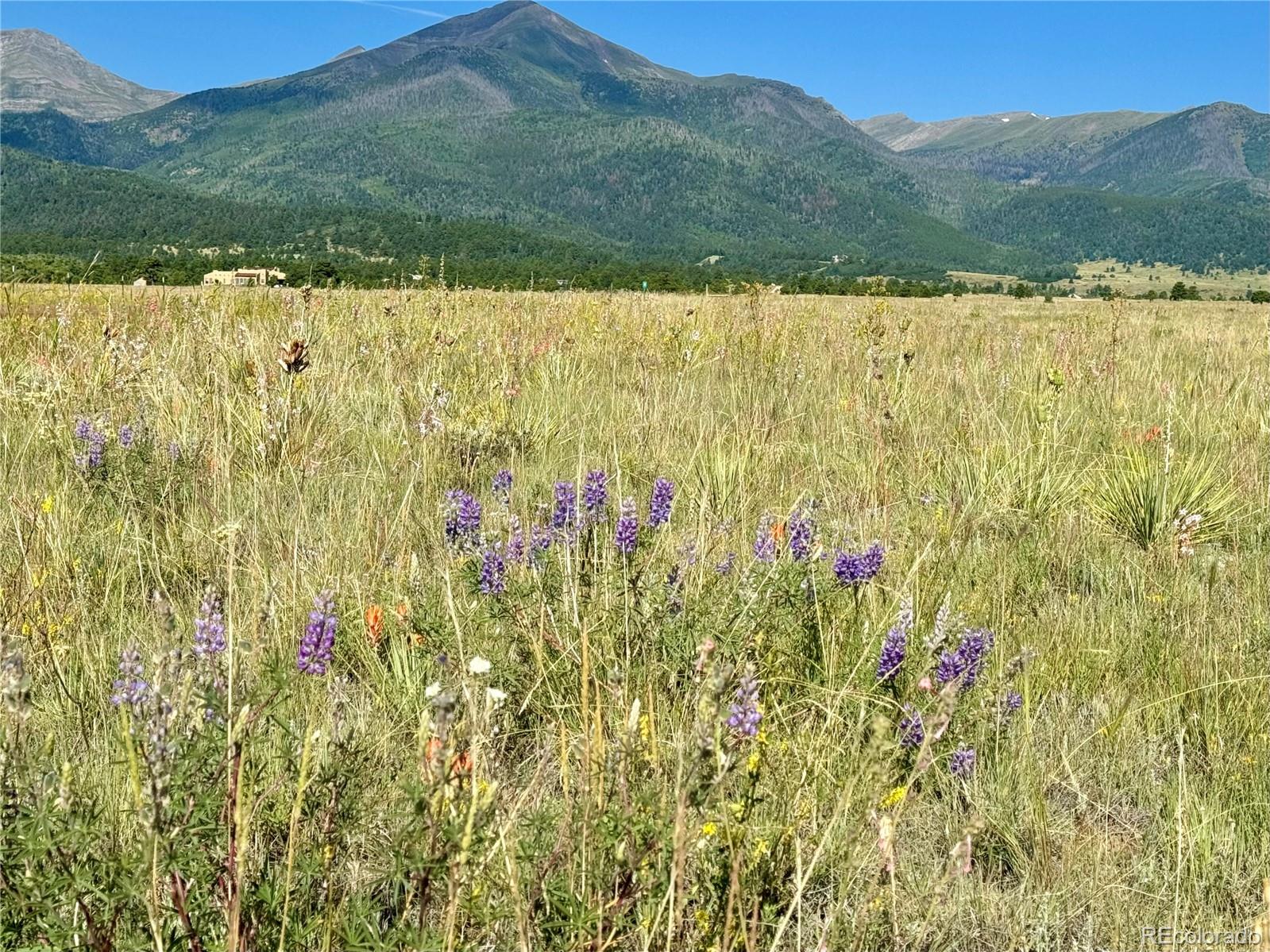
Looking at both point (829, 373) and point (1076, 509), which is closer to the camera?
point (1076, 509)

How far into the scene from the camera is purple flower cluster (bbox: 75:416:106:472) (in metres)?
3.28

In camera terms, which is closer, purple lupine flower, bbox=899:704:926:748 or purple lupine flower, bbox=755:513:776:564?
purple lupine flower, bbox=899:704:926:748

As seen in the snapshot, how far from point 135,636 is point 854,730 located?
168cm

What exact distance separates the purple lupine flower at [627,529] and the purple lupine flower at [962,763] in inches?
33.7

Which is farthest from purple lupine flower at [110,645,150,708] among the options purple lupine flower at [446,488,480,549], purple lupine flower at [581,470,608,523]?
purple lupine flower at [581,470,608,523]

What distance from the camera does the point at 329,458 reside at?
3967 millimetres

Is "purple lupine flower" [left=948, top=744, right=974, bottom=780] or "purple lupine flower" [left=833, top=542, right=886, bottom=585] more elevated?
"purple lupine flower" [left=833, top=542, right=886, bottom=585]

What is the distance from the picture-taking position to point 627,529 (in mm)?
2178

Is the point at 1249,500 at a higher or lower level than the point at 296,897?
higher

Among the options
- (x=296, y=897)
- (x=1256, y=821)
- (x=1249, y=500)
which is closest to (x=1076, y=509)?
(x=1249, y=500)

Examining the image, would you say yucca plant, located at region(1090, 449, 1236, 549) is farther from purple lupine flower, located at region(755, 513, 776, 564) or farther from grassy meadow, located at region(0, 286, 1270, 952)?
purple lupine flower, located at region(755, 513, 776, 564)

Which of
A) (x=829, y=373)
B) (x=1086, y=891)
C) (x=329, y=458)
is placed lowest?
(x=1086, y=891)

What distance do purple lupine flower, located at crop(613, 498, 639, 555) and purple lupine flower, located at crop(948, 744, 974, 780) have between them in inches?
33.7

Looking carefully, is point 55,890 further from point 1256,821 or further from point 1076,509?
point 1076,509
